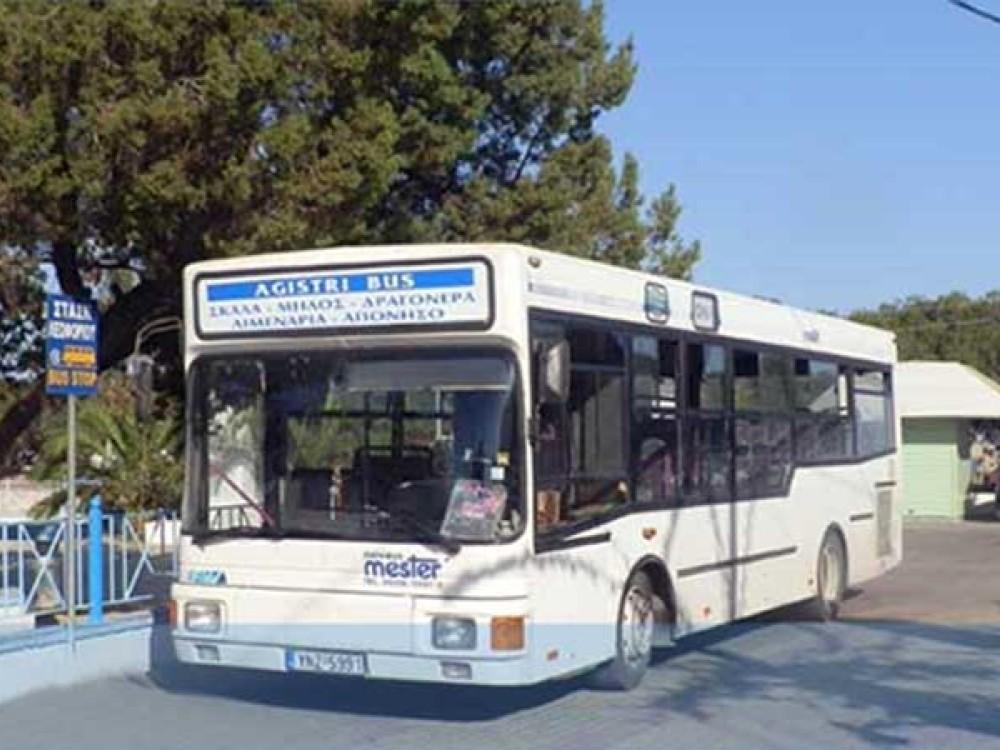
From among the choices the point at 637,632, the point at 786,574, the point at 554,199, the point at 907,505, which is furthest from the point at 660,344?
the point at 907,505

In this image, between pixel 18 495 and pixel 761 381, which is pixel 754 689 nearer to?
pixel 761 381

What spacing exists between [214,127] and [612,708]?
583 cm

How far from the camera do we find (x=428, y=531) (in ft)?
31.7

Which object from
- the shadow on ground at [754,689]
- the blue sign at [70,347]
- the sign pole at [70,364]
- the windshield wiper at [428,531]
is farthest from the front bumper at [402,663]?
the blue sign at [70,347]

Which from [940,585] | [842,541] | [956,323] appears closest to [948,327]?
[956,323]

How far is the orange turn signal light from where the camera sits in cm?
939

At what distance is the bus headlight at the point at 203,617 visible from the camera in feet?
33.8

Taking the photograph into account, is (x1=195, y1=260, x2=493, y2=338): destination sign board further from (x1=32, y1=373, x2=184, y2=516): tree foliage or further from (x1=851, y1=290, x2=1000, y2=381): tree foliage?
(x1=851, y1=290, x2=1000, y2=381): tree foliage

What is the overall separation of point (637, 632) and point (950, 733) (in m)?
2.29

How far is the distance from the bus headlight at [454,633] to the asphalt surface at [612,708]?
624mm

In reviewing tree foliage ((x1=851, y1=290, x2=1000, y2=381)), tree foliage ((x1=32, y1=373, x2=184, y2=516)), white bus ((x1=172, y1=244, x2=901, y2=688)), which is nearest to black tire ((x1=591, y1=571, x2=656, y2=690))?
white bus ((x1=172, y1=244, x2=901, y2=688))

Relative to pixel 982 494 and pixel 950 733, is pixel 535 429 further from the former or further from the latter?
pixel 982 494

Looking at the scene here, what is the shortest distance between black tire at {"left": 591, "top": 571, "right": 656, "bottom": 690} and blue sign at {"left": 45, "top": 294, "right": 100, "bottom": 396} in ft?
14.1

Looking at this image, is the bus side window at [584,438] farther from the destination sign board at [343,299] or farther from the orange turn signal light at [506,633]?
the orange turn signal light at [506,633]
